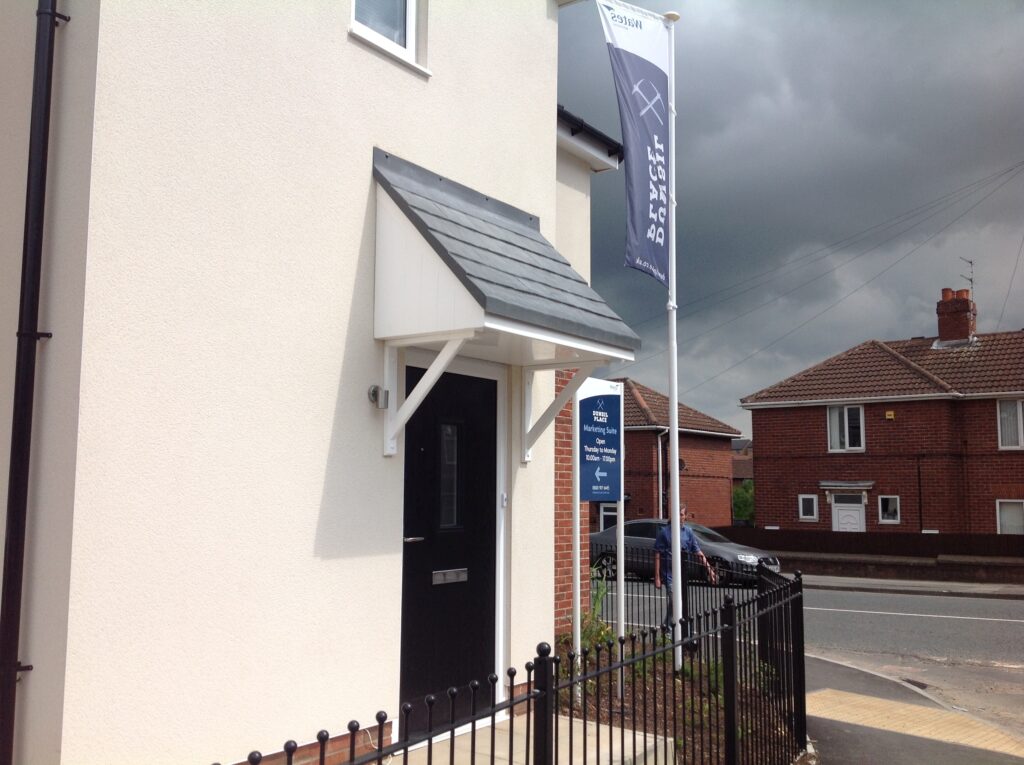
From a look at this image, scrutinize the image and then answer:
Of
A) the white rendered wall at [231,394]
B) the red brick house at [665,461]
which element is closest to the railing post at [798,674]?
the white rendered wall at [231,394]

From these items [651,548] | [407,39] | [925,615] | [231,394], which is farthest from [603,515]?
[231,394]

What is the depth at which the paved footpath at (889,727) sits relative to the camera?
657 cm

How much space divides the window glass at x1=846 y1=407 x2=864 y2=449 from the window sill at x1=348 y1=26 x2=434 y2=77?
2528 cm

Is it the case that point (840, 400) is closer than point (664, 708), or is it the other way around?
→ point (664, 708)

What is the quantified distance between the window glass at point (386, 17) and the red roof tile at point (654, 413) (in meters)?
27.2

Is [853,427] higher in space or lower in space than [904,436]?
higher

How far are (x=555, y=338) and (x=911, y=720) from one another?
5.29 m

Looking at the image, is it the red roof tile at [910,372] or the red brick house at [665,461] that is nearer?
the red roof tile at [910,372]

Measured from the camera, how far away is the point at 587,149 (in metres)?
8.62

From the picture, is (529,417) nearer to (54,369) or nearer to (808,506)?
(54,369)

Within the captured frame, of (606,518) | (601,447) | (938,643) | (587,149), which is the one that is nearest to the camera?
(601,447)

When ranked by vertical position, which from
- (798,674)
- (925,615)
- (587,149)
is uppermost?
(587,149)

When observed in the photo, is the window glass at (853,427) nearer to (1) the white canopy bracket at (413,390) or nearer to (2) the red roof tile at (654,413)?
(2) the red roof tile at (654,413)

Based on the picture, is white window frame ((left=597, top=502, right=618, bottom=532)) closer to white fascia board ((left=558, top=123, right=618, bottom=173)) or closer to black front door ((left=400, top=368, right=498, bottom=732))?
white fascia board ((left=558, top=123, right=618, bottom=173))
